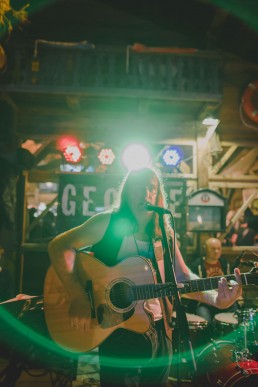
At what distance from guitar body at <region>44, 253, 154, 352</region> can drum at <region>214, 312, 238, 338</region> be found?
87.5 inches

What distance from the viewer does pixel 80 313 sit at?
9.37 feet

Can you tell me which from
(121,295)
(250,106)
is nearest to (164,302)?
(121,295)

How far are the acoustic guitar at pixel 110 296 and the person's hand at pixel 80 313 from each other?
0.13 feet

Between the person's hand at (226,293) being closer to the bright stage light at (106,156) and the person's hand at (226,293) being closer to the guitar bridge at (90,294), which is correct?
the guitar bridge at (90,294)

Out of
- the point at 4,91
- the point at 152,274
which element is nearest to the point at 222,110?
the point at 4,91

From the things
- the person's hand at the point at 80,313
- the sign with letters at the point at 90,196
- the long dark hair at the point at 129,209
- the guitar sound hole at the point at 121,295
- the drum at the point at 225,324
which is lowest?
the drum at the point at 225,324

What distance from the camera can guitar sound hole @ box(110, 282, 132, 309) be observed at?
2.78m

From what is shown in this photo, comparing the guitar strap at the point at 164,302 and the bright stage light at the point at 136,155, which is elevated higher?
the bright stage light at the point at 136,155

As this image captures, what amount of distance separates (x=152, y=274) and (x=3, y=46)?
637cm

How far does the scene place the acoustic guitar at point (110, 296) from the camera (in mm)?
2709

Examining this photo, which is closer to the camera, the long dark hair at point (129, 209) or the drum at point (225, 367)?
the long dark hair at point (129, 209)

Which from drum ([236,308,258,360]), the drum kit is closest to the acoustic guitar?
the drum kit

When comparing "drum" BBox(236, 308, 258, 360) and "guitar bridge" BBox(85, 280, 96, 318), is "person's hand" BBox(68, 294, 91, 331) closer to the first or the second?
"guitar bridge" BBox(85, 280, 96, 318)

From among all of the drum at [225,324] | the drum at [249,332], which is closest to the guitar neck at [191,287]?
the drum at [249,332]
